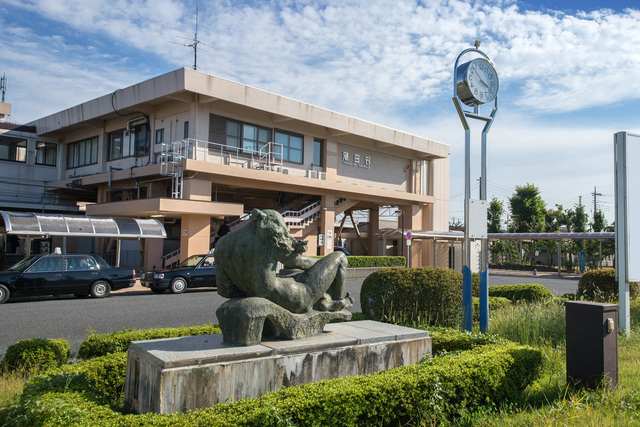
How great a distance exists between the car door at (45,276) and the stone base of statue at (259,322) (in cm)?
1231

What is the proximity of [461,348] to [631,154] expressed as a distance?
5371 mm

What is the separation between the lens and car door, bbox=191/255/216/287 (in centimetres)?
1897

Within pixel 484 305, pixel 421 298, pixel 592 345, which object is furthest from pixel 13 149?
pixel 592 345

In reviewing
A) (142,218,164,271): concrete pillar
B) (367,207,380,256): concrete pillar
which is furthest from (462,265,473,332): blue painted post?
(367,207,380,256): concrete pillar

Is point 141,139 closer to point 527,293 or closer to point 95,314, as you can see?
point 95,314

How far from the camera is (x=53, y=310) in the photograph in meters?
13.6

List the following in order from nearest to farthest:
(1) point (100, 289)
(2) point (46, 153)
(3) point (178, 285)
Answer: (1) point (100, 289) → (3) point (178, 285) → (2) point (46, 153)

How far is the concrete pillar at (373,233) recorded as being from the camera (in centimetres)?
3688

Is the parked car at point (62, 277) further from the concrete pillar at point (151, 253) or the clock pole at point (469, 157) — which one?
the clock pole at point (469, 157)

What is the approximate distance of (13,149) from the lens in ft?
102

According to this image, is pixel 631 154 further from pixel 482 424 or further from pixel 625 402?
pixel 482 424

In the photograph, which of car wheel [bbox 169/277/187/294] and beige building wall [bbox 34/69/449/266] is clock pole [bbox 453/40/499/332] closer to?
car wheel [bbox 169/277/187/294]

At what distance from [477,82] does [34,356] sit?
8514 millimetres

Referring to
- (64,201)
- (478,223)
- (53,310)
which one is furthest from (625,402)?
(64,201)
